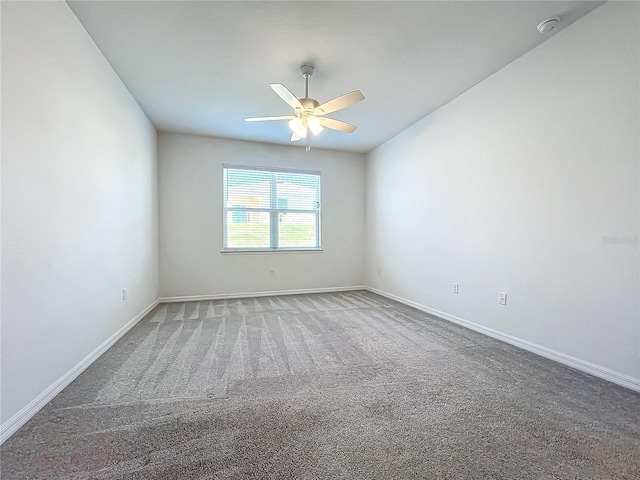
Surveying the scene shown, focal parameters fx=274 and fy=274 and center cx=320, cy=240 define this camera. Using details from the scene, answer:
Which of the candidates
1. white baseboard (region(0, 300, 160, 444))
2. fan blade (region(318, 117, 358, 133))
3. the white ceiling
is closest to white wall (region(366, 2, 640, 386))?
the white ceiling

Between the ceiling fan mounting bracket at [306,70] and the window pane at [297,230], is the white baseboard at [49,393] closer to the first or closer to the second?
the window pane at [297,230]

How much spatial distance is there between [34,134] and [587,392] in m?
3.61

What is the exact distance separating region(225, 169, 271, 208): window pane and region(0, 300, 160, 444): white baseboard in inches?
97.6

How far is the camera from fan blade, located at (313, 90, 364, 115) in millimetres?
2211

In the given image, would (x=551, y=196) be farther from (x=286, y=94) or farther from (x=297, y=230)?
(x=297, y=230)

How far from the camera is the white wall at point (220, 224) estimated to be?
13.6 feet

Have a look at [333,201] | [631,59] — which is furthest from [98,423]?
[333,201]

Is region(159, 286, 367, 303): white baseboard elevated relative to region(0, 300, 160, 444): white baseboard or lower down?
lower down

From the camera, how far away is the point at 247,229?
4.54m

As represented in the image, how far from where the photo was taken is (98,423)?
1419 millimetres

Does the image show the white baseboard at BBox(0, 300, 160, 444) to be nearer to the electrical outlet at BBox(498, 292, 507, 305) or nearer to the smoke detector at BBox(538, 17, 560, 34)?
the electrical outlet at BBox(498, 292, 507, 305)

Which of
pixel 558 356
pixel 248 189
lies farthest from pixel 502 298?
pixel 248 189

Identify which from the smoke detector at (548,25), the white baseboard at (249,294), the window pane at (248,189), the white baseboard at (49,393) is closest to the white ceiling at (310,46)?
the smoke detector at (548,25)

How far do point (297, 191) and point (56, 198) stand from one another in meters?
3.39
